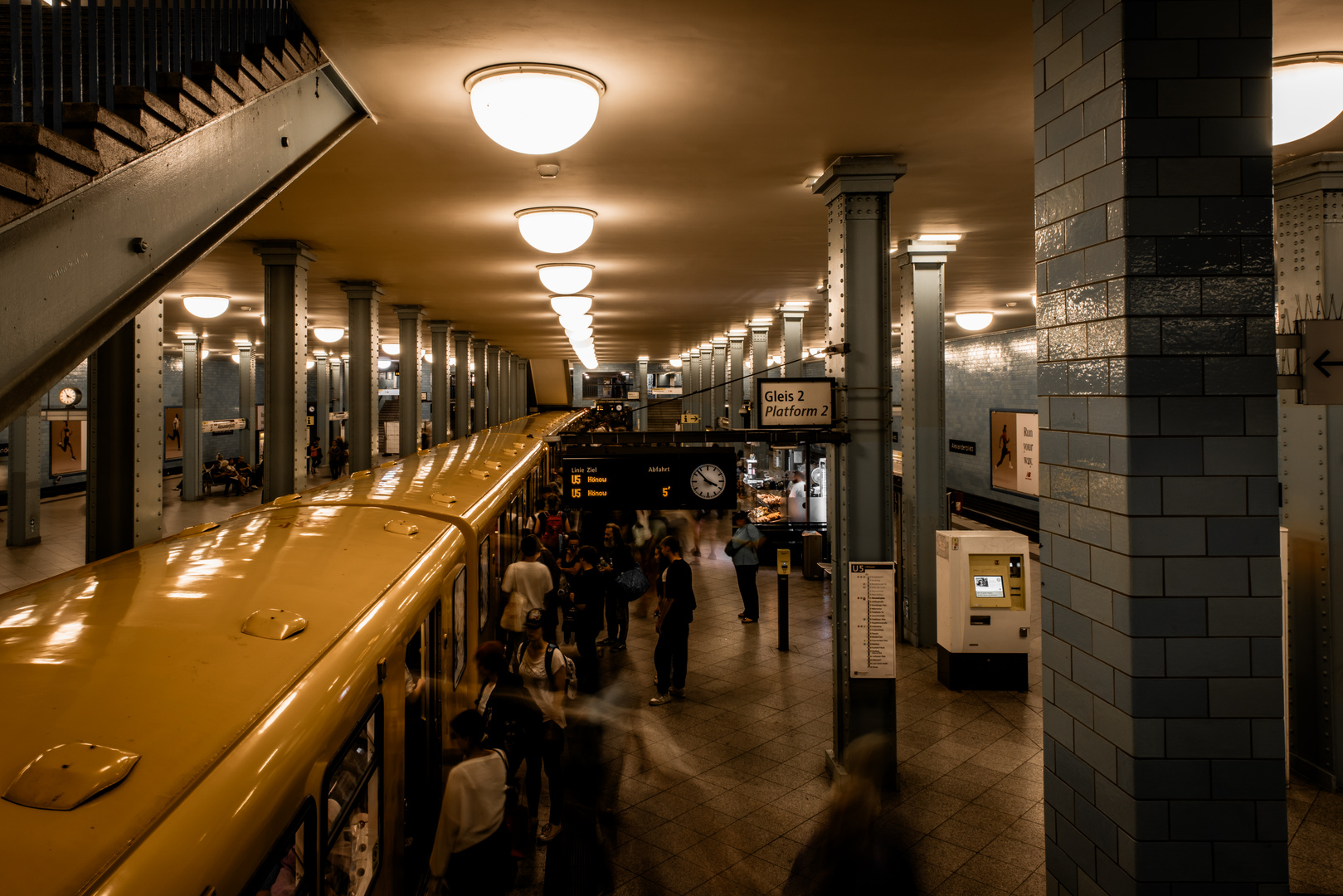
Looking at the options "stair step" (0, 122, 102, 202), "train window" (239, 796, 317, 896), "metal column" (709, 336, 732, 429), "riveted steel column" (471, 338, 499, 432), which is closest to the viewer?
"train window" (239, 796, 317, 896)

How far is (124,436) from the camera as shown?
4473 mm

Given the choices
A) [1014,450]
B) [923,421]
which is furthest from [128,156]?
[1014,450]

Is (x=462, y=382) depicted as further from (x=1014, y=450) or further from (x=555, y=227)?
(x=555, y=227)

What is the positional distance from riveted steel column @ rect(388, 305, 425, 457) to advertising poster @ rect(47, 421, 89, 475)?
11960mm

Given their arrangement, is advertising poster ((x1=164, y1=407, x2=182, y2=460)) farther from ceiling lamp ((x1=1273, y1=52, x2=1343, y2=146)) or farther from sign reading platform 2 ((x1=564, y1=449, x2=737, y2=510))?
ceiling lamp ((x1=1273, y1=52, x2=1343, y2=146))

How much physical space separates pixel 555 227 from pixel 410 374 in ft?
30.5

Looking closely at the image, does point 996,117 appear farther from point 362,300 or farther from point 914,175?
point 362,300

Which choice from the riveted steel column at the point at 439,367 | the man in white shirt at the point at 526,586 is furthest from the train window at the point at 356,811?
the riveted steel column at the point at 439,367

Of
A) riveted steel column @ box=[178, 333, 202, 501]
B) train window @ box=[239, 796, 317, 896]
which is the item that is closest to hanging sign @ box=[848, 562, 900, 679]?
train window @ box=[239, 796, 317, 896]

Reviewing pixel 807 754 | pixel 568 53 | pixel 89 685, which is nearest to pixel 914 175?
pixel 568 53

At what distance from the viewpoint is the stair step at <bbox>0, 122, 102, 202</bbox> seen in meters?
2.13

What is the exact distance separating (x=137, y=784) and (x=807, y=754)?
5.85 meters

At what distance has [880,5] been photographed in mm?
3611

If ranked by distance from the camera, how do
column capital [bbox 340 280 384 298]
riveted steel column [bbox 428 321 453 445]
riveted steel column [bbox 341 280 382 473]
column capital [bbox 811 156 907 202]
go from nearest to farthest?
column capital [bbox 811 156 907 202] < riveted steel column [bbox 341 280 382 473] < column capital [bbox 340 280 384 298] < riveted steel column [bbox 428 321 453 445]
